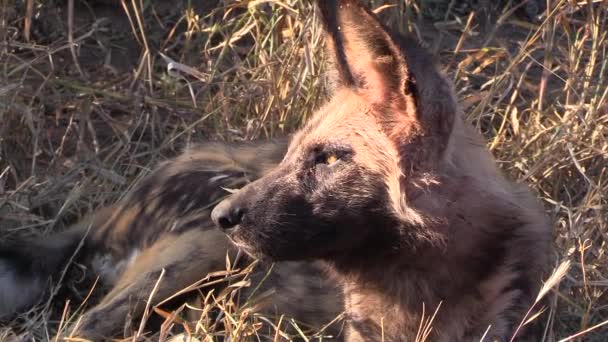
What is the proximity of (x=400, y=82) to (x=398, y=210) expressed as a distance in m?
0.30

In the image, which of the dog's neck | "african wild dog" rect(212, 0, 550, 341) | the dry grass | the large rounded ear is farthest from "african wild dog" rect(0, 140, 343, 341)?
the large rounded ear

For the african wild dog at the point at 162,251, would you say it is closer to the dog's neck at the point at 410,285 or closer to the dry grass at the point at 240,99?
the dry grass at the point at 240,99

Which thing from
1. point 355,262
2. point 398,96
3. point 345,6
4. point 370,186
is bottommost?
point 355,262

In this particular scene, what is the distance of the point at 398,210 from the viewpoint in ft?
8.79

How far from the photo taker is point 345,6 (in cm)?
267

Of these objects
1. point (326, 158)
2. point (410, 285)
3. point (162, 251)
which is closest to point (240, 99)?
point (162, 251)

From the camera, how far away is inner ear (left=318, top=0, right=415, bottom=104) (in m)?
2.58

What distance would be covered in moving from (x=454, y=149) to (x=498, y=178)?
0.70 ft

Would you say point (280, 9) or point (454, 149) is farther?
point (280, 9)

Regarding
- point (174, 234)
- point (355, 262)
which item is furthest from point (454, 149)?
point (174, 234)

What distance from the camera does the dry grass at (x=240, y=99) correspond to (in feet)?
12.3

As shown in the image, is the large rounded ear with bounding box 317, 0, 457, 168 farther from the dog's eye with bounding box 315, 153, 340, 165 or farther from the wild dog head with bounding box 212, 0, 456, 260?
the dog's eye with bounding box 315, 153, 340, 165

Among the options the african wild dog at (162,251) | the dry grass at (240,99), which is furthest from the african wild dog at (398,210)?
the dry grass at (240,99)

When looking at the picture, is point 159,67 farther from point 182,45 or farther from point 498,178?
point 498,178
